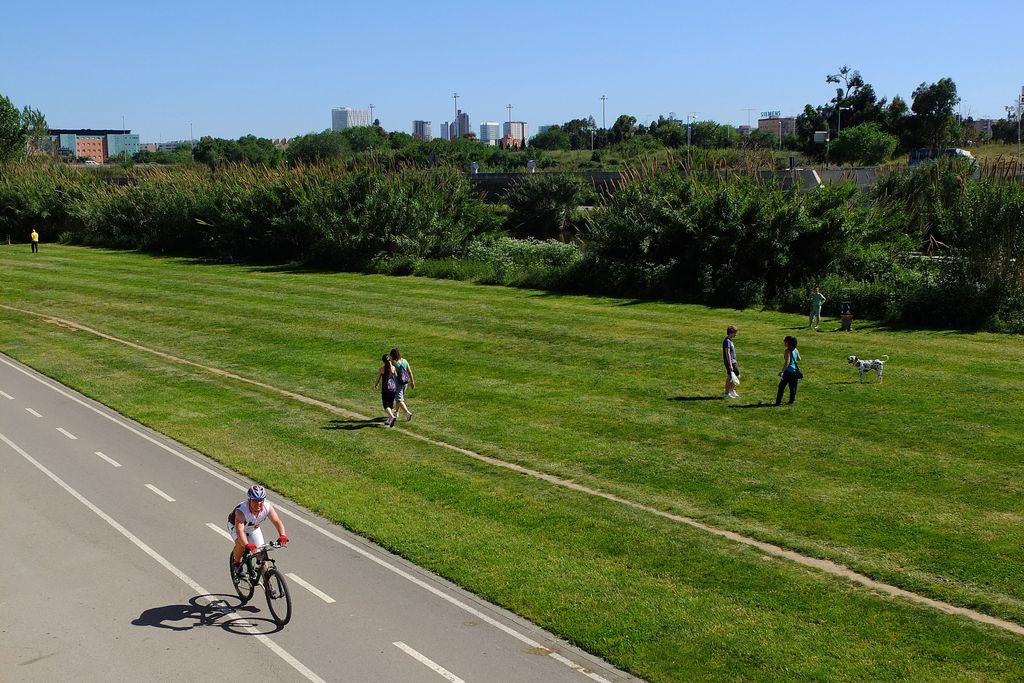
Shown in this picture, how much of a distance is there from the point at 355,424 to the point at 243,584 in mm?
9206

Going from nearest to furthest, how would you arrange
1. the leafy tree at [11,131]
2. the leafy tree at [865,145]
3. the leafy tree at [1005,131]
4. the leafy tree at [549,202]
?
the leafy tree at [549,202]
the leafy tree at [865,145]
the leafy tree at [11,131]
the leafy tree at [1005,131]

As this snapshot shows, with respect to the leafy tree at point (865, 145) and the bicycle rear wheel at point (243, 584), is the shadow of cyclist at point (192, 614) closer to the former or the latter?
the bicycle rear wheel at point (243, 584)

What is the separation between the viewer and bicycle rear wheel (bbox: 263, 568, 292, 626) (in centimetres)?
1189

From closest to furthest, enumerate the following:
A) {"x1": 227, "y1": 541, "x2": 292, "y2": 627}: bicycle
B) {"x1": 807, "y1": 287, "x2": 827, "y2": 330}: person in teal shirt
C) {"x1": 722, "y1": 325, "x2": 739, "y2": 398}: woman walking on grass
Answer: {"x1": 227, "y1": 541, "x2": 292, "y2": 627}: bicycle, {"x1": 722, "y1": 325, "x2": 739, "y2": 398}: woman walking on grass, {"x1": 807, "y1": 287, "x2": 827, "y2": 330}: person in teal shirt

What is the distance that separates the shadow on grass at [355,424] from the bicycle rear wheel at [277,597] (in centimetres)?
966

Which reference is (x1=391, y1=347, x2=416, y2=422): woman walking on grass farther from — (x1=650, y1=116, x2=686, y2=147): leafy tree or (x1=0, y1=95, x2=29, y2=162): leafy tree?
(x1=650, y1=116, x2=686, y2=147): leafy tree

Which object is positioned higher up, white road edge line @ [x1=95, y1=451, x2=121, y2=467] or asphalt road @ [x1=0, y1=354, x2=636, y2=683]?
white road edge line @ [x1=95, y1=451, x2=121, y2=467]

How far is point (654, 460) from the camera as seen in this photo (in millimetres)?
18328

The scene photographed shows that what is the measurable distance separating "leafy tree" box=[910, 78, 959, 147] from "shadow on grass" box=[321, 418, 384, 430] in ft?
280

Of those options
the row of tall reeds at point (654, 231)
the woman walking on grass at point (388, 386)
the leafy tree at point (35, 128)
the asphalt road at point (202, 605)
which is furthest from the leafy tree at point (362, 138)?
the asphalt road at point (202, 605)

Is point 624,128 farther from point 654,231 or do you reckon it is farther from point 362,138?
point 654,231

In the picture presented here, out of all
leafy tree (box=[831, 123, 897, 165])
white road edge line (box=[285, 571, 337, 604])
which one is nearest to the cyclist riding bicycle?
white road edge line (box=[285, 571, 337, 604])

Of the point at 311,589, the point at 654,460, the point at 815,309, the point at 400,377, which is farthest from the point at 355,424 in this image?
the point at 815,309

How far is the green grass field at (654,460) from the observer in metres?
11.8
